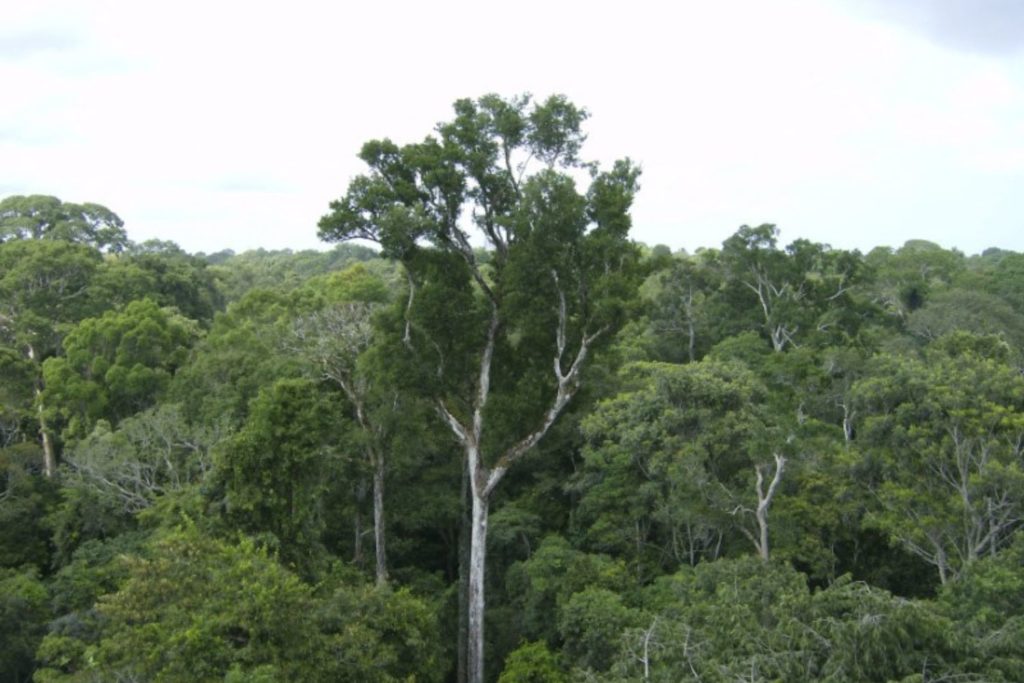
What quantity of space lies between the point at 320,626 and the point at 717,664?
5.42m

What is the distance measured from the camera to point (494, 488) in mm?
15344

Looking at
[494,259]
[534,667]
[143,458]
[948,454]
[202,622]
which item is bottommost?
[534,667]

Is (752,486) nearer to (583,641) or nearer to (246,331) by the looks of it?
(583,641)

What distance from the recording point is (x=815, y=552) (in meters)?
13.5

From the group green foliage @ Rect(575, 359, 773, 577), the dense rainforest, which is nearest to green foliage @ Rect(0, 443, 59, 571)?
the dense rainforest

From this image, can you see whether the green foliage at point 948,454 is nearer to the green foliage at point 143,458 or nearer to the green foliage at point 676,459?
the green foliage at point 676,459

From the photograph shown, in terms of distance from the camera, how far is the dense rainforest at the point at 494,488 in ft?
30.2

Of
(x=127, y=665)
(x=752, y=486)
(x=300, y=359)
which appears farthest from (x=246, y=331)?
(x=752, y=486)

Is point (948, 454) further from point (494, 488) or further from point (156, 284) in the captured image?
point (156, 284)

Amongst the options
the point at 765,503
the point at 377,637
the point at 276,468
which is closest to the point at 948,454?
the point at 765,503

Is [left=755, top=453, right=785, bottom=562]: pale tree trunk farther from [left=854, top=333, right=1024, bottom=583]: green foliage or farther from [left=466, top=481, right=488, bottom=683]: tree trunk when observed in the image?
[left=466, top=481, right=488, bottom=683]: tree trunk

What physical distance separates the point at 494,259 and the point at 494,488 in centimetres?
455

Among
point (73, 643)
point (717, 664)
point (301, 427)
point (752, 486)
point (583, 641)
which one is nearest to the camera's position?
point (717, 664)

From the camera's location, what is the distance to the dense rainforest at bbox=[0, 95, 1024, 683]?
9.20 meters
